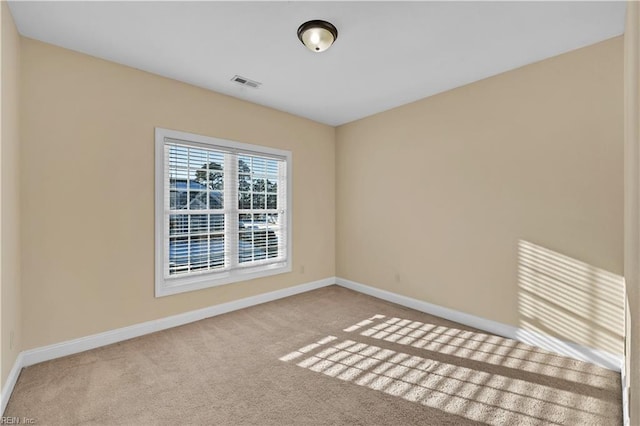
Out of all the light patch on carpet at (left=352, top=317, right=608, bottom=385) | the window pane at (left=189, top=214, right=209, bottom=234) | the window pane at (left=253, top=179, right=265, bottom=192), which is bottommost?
the light patch on carpet at (left=352, top=317, right=608, bottom=385)

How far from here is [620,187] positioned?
92.1 inches

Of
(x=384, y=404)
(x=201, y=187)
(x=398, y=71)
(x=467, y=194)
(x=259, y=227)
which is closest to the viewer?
(x=384, y=404)

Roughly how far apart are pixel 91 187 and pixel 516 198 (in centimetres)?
420

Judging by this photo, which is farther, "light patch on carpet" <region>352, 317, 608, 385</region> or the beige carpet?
"light patch on carpet" <region>352, 317, 608, 385</region>

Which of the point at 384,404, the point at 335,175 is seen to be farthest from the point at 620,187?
the point at 335,175

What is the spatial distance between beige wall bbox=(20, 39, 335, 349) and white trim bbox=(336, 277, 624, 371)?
2556 mm

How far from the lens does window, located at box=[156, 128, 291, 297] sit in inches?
128

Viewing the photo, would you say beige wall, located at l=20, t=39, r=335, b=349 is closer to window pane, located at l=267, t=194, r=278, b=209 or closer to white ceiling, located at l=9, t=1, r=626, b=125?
white ceiling, located at l=9, t=1, r=626, b=125

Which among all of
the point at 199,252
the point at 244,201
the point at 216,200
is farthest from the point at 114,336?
the point at 244,201

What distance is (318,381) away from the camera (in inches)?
87.3

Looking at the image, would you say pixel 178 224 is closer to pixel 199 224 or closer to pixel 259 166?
pixel 199 224

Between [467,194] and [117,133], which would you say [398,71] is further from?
[117,133]

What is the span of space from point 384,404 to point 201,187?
9.71ft

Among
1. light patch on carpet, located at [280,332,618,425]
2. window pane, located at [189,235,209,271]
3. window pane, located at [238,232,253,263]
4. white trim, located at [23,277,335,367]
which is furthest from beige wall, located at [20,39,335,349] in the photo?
light patch on carpet, located at [280,332,618,425]
